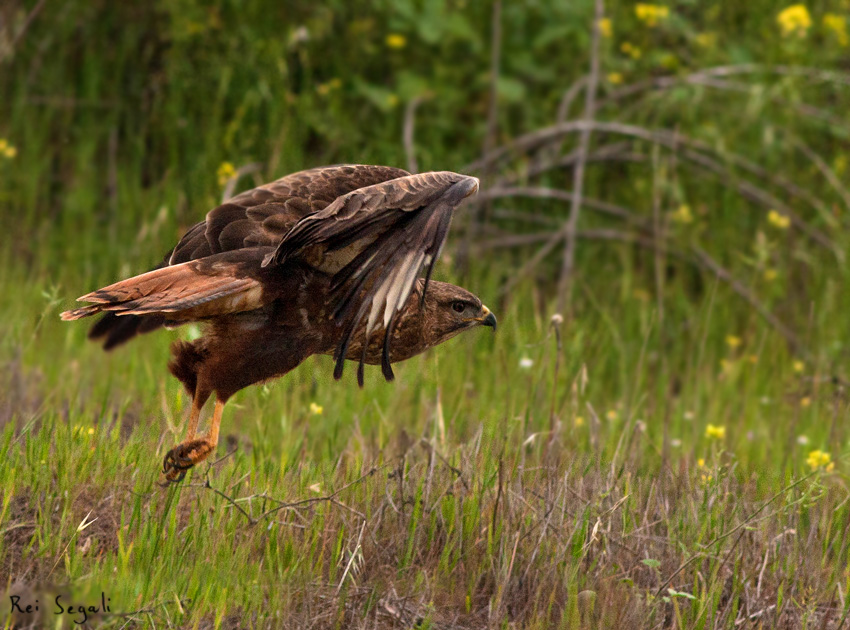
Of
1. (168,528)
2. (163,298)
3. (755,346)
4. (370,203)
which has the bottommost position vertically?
(755,346)

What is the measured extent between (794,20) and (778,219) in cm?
114

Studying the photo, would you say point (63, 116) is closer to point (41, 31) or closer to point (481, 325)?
point (41, 31)

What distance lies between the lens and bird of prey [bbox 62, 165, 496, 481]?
3307mm

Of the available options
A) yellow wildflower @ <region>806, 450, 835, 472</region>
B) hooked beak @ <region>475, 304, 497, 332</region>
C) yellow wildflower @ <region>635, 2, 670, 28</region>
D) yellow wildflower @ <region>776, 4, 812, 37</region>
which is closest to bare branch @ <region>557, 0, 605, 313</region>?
yellow wildflower @ <region>635, 2, 670, 28</region>

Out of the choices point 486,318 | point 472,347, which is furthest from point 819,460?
point 472,347

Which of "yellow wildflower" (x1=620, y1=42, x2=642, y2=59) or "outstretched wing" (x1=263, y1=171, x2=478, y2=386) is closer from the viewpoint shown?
"outstretched wing" (x1=263, y1=171, x2=478, y2=386)

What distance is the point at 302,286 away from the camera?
3.59 meters

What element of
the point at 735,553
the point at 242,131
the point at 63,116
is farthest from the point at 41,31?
the point at 735,553

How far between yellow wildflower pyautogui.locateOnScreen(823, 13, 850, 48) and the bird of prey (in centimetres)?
399

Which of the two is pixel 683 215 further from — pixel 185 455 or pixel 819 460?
pixel 185 455

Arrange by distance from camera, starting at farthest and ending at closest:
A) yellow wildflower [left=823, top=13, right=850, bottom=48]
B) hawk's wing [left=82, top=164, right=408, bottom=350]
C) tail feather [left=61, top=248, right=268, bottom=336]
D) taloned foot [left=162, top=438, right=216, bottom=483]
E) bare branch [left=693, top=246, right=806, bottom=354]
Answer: yellow wildflower [left=823, top=13, right=850, bottom=48], bare branch [left=693, top=246, right=806, bottom=354], hawk's wing [left=82, top=164, right=408, bottom=350], taloned foot [left=162, top=438, right=216, bottom=483], tail feather [left=61, top=248, right=268, bottom=336]

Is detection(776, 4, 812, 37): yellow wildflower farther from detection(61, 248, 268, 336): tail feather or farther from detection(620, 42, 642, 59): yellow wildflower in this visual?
detection(61, 248, 268, 336): tail feather

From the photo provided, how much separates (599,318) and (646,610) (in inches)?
132

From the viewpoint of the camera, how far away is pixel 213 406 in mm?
4023
